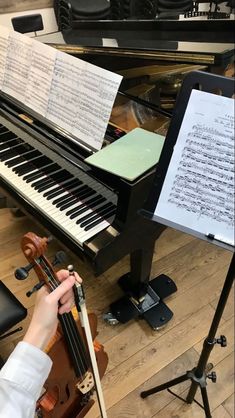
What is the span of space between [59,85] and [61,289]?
40.7 inches

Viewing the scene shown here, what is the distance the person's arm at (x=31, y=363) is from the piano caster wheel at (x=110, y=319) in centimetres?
113

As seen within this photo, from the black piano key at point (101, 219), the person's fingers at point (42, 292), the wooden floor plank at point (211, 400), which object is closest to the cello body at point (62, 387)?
the person's fingers at point (42, 292)

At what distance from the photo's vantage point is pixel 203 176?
948 mm

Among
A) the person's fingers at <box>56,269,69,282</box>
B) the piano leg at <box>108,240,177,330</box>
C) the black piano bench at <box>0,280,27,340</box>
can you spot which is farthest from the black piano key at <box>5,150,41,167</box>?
the person's fingers at <box>56,269,69,282</box>

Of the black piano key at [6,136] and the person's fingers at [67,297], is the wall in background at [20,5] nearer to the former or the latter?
the black piano key at [6,136]

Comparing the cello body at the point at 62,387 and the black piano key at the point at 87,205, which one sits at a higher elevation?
the black piano key at the point at 87,205

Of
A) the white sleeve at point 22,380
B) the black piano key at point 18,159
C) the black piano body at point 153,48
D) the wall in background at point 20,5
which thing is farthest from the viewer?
the wall in background at point 20,5

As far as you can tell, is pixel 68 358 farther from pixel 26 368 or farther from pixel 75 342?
pixel 26 368

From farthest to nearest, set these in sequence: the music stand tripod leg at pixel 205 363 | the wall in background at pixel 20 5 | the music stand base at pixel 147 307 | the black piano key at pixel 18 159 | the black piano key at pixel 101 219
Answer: the wall in background at pixel 20 5 < the music stand base at pixel 147 307 < the black piano key at pixel 18 159 < the black piano key at pixel 101 219 < the music stand tripod leg at pixel 205 363

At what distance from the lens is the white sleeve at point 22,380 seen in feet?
2.74

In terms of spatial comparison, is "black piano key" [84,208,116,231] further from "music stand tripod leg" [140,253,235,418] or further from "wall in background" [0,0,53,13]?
"wall in background" [0,0,53,13]

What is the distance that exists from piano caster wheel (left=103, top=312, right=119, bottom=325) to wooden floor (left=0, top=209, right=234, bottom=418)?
30 millimetres

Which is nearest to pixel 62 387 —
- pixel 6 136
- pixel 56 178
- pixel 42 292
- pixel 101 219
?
pixel 42 292

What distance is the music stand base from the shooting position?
204 cm
